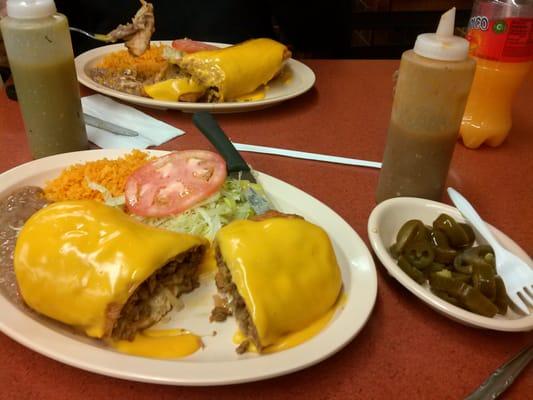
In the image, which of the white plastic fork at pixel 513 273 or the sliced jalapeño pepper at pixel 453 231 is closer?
the white plastic fork at pixel 513 273

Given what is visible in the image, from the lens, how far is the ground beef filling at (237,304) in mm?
851

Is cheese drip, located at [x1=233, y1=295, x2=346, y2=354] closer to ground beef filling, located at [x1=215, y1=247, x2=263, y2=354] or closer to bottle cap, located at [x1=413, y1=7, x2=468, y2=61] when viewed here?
ground beef filling, located at [x1=215, y1=247, x2=263, y2=354]

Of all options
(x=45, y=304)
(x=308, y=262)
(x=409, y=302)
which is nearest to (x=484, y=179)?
(x=409, y=302)

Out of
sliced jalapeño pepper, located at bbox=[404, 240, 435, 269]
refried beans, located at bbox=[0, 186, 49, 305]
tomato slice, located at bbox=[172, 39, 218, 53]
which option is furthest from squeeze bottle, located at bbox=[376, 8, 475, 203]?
tomato slice, located at bbox=[172, 39, 218, 53]

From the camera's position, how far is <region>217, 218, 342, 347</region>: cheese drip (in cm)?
83

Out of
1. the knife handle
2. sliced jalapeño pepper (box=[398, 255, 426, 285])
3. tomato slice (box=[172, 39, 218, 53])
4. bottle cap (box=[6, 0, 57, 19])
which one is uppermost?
bottle cap (box=[6, 0, 57, 19])

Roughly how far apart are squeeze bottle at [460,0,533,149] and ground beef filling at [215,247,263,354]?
3.18 feet

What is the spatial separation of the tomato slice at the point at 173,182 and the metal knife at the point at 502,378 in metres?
0.70

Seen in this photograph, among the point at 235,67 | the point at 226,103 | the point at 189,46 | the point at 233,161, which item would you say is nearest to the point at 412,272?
the point at 233,161

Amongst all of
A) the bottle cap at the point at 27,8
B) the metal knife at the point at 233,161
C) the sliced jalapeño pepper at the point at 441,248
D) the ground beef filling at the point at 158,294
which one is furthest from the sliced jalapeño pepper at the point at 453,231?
the bottle cap at the point at 27,8

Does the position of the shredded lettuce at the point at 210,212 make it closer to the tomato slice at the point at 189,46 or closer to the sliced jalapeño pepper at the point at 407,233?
the sliced jalapeño pepper at the point at 407,233

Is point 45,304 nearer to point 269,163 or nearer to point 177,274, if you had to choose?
point 177,274

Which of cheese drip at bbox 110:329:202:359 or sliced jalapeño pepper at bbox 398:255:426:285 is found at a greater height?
sliced jalapeño pepper at bbox 398:255:426:285

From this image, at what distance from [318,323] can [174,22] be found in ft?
6.59
